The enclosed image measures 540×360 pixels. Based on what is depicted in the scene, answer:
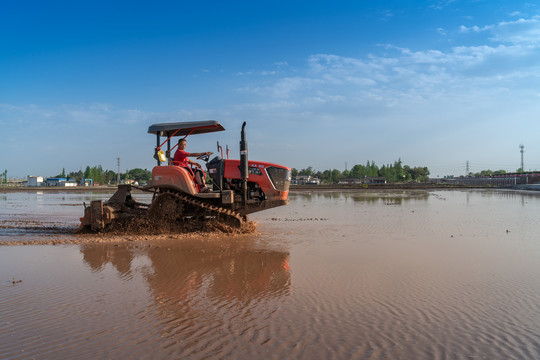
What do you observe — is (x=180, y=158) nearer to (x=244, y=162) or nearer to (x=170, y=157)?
(x=170, y=157)

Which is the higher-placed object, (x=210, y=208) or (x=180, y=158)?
(x=180, y=158)

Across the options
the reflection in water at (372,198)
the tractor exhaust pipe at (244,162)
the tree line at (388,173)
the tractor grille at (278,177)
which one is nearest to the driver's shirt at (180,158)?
the tractor exhaust pipe at (244,162)

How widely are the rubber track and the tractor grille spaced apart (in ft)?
4.55

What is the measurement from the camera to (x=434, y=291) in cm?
475

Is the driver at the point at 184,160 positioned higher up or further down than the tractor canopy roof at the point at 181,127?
further down

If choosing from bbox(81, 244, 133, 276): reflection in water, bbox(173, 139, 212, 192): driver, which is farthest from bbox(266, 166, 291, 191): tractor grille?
bbox(81, 244, 133, 276): reflection in water

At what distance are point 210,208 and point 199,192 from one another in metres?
0.68

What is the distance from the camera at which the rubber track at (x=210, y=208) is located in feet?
31.6

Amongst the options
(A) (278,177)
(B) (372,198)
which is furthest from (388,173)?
(A) (278,177)

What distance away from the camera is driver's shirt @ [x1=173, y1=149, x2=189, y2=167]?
9.95m

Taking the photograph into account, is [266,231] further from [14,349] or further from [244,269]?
[14,349]

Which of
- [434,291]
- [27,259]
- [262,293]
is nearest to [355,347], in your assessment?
[262,293]

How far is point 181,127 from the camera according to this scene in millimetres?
9828

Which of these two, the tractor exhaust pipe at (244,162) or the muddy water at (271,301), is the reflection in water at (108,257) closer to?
the muddy water at (271,301)
